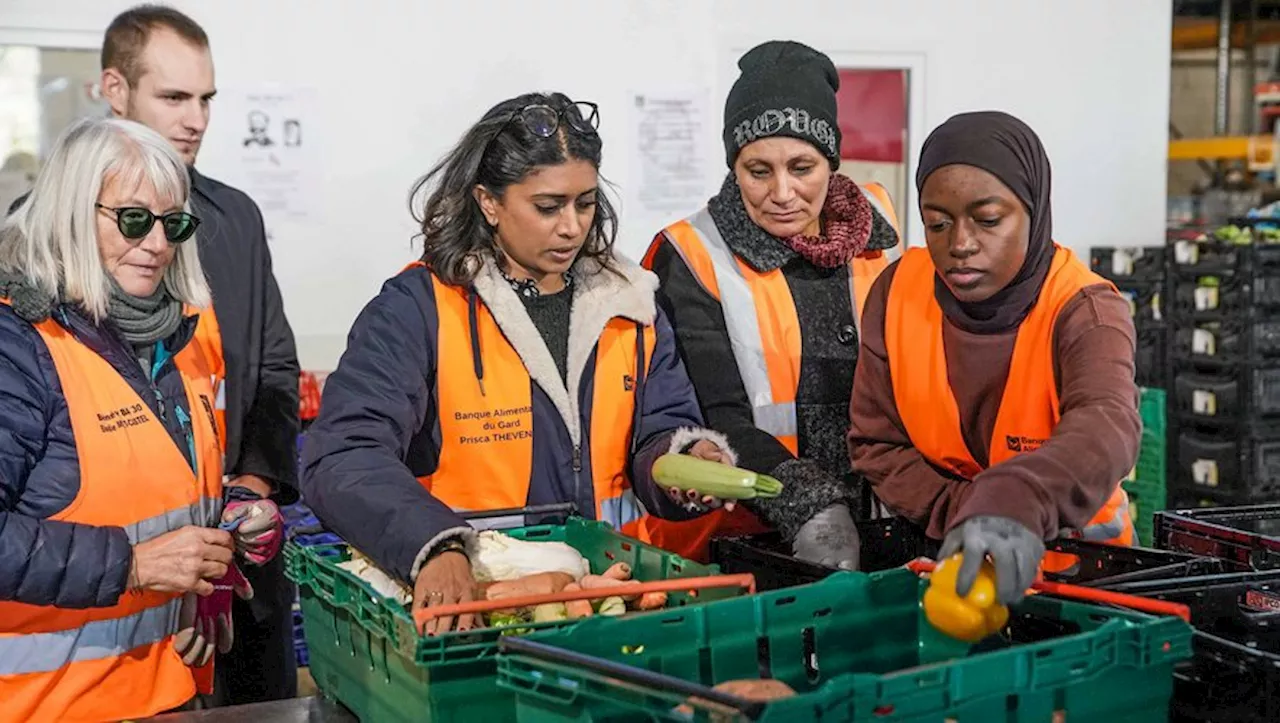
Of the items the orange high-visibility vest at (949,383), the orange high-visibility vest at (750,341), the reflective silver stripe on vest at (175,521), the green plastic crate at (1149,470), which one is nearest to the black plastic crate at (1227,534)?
the orange high-visibility vest at (949,383)

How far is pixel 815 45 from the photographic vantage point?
234 inches

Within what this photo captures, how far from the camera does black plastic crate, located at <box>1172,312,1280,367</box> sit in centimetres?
584

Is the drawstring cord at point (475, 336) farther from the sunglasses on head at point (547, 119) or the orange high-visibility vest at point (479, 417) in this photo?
the sunglasses on head at point (547, 119)

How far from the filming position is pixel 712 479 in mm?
2166

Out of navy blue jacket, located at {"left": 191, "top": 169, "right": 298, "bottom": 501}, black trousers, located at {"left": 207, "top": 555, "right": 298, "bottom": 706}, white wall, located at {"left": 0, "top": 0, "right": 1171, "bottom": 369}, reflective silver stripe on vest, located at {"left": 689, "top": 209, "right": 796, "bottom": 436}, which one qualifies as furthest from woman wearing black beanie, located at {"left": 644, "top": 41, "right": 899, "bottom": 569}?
white wall, located at {"left": 0, "top": 0, "right": 1171, "bottom": 369}

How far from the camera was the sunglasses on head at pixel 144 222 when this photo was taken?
2.26 m

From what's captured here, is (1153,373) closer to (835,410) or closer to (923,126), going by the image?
(923,126)

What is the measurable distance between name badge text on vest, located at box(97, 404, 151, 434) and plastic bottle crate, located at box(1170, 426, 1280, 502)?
195 inches

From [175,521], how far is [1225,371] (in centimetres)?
495

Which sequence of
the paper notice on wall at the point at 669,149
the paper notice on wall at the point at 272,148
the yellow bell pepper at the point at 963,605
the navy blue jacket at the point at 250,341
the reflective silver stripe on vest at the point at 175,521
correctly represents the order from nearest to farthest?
1. the yellow bell pepper at the point at 963,605
2. the reflective silver stripe on vest at the point at 175,521
3. the navy blue jacket at the point at 250,341
4. the paper notice on wall at the point at 272,148
5. the paper notice on wall at the point at 669,149

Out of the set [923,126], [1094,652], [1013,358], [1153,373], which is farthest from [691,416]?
[1153,373]

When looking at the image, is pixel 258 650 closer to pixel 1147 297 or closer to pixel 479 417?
pixel 479 417

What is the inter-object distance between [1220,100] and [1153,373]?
3.20 meters

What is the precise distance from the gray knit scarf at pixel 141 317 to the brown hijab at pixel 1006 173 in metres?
1.24
